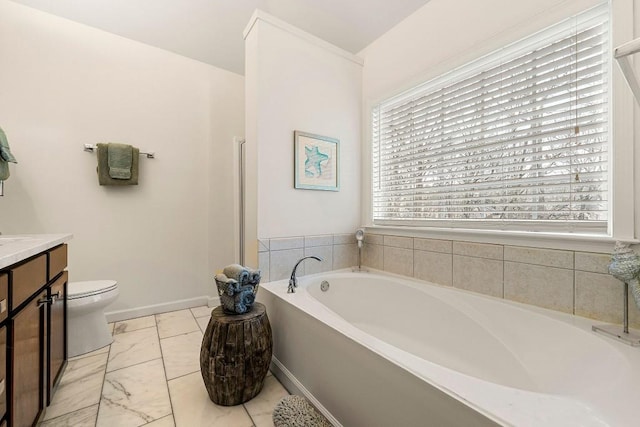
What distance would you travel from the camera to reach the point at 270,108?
1938 millimetres

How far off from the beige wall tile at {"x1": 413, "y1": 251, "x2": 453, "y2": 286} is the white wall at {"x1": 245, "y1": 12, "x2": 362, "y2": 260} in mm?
679

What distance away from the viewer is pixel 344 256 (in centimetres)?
236

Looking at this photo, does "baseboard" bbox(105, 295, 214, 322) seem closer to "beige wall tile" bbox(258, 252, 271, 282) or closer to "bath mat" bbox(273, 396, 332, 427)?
"beige wall tile" bbox(258, 252, 271, 282)

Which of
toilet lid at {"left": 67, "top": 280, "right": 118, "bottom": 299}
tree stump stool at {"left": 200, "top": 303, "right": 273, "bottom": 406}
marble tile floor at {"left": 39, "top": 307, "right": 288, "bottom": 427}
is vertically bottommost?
marble tile floor at {"left": 39, "top": 307, "right": 288, "bottom": 427}

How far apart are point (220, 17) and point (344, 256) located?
220cm

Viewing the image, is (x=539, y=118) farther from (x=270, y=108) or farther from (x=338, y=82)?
(x=270, y=108)

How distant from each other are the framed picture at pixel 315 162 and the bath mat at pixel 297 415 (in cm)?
137

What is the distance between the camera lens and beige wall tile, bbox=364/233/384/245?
2266 millimetres

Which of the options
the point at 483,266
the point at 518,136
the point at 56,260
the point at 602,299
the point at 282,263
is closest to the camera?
the point at 602,299

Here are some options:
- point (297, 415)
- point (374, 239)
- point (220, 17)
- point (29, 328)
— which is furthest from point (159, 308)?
point (220, 17)

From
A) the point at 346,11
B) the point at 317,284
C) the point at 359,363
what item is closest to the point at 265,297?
the point at 317,284

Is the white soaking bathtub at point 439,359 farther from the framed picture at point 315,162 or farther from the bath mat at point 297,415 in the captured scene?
the framed picture at point 315,162

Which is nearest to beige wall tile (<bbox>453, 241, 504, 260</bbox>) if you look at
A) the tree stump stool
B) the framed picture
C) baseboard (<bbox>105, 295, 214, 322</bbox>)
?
the framed picture

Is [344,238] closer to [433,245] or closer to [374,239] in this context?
[374,239]
